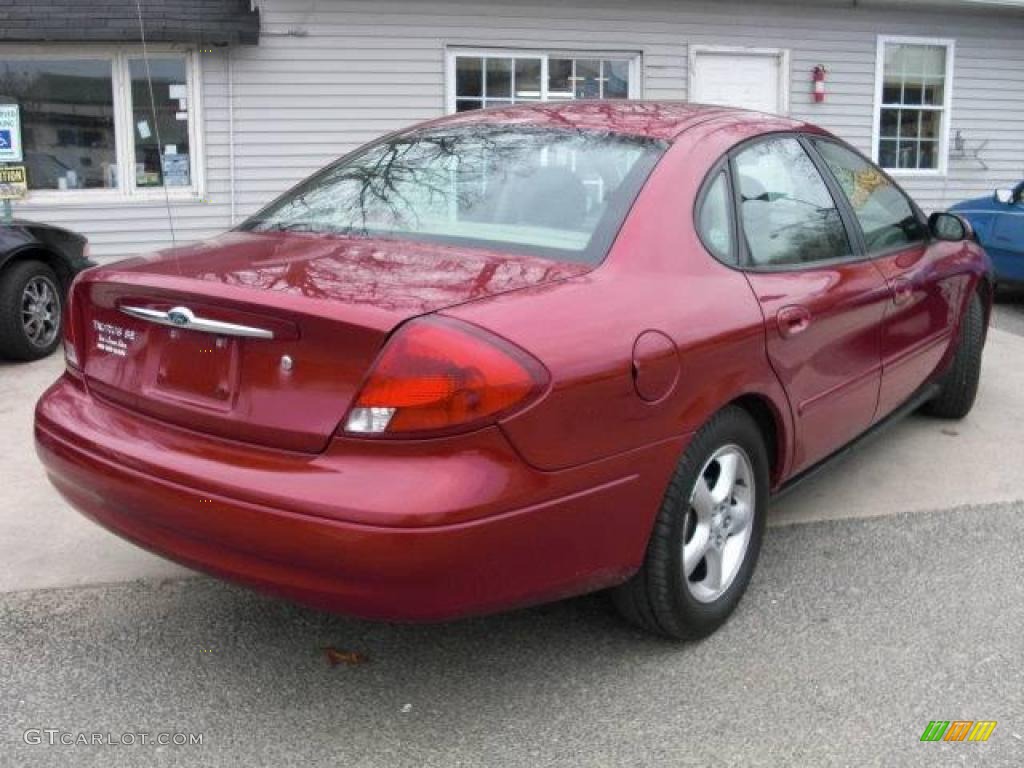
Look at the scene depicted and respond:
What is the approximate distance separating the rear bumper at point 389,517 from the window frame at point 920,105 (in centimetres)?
1076

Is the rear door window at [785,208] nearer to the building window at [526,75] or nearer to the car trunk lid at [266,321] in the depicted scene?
the car trunk lid at [266,321]

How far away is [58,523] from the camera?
13.5ft

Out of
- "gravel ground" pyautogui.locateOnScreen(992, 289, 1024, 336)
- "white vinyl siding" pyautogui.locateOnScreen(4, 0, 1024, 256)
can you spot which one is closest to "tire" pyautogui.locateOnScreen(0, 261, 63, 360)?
"white vinyl siding" pyautogui.locateOnScreen(4, 0, 1024, 256)

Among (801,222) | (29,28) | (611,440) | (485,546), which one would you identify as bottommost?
(485,546)

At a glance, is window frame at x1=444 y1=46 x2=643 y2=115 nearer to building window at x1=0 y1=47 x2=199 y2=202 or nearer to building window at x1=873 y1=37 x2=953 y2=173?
building window at x1=0 y1=47 x2=199 y2=202

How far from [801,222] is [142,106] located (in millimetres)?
8160

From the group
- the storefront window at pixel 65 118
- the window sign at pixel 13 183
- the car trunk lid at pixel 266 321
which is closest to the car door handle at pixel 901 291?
the car trunk lid at pixel 266 321

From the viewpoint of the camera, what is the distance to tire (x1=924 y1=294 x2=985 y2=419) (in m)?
5.15

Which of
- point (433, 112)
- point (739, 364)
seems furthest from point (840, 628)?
point (433, 112)

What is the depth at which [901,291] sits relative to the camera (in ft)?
13.3

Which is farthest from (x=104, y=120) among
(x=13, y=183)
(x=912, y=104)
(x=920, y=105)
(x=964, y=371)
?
(x=920, y=105)

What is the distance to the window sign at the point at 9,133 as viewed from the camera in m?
9.13

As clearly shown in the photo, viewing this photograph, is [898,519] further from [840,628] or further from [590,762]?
[590,762]

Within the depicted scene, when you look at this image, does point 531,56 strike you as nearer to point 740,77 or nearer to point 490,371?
point 740,77
